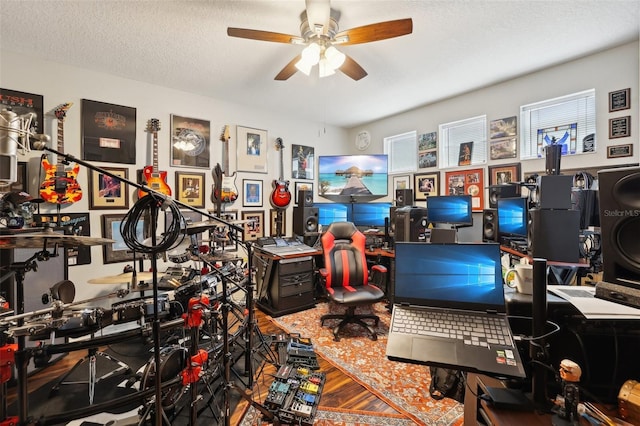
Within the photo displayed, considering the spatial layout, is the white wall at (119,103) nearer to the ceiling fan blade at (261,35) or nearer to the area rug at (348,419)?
the ceiling fan blade at (261,35)

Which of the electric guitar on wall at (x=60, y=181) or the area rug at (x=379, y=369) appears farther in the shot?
the electric guitar on wall at (x=60, y=181)

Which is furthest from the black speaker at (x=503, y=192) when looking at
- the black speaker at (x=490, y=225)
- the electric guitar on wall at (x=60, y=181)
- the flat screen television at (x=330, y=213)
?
the electric guitar on wall at (x=60, y=181)

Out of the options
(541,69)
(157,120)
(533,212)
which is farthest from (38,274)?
(541,69)

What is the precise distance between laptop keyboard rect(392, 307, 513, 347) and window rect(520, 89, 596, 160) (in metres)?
2.65

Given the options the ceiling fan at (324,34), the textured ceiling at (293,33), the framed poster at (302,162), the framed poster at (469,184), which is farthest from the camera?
the framed poster at (302,162)

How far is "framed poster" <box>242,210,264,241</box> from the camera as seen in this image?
3781 millimetres

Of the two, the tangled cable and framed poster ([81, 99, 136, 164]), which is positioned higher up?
framed poster ([81, 99, 136, 164])

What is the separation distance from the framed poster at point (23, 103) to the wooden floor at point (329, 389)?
6.72 ft

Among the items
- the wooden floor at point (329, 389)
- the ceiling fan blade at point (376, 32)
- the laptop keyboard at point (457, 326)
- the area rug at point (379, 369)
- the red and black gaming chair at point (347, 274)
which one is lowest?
the wooden floor at point (329, 389)

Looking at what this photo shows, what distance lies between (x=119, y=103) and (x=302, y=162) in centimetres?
246

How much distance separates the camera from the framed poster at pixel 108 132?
2740 millimetres

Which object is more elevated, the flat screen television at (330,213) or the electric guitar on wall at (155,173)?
the electric guitar on wall at (155,173)

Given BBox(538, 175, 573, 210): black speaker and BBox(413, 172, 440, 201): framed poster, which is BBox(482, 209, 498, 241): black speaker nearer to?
BBox(413, 172, 440, 201): framed poster

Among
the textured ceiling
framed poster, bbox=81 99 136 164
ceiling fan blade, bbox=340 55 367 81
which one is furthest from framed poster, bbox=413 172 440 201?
framed poster, bbox=81 99 136 164
